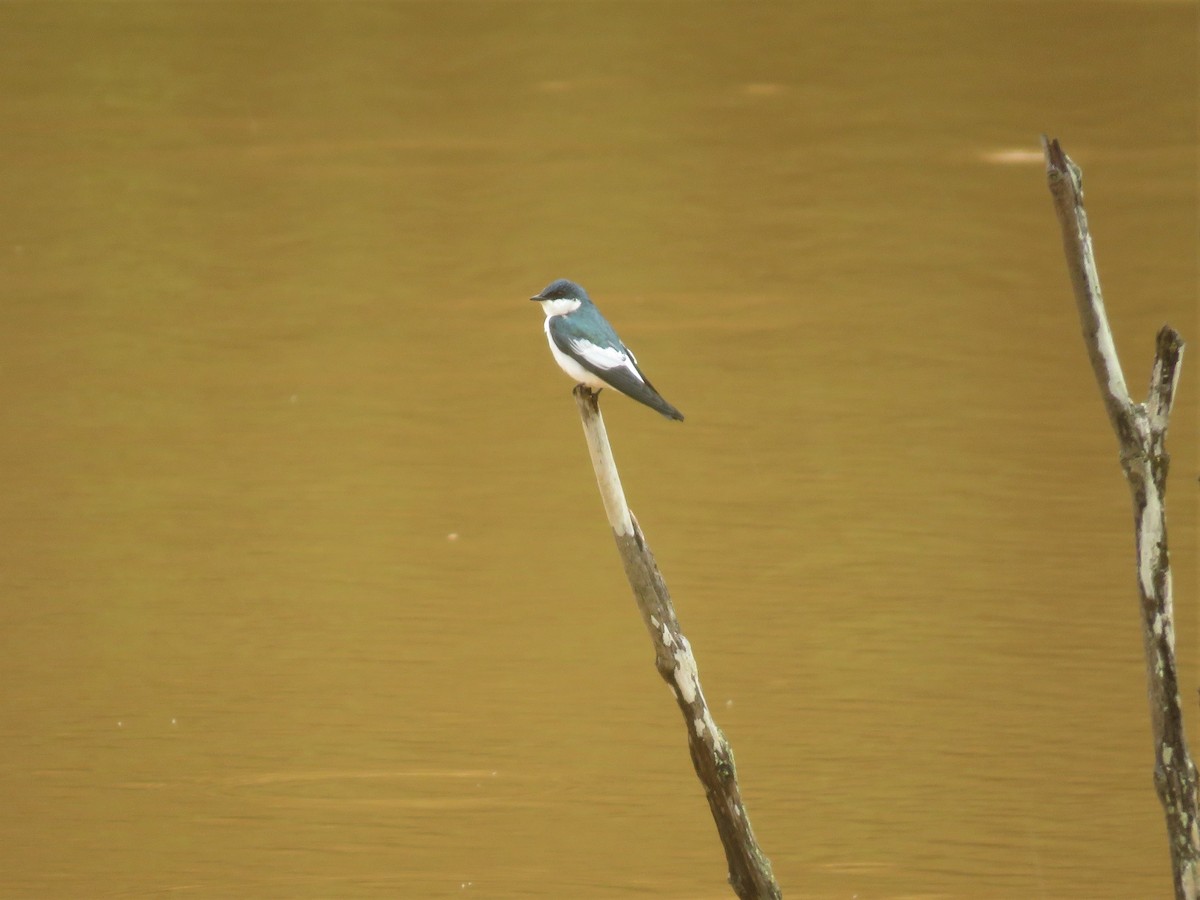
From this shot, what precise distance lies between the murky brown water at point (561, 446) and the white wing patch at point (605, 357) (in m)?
1.26

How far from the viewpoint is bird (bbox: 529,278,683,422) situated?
3.10 m

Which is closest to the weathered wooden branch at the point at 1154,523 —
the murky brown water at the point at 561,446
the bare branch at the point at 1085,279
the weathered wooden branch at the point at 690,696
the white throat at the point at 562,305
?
the bare branch at the point at 1085,279

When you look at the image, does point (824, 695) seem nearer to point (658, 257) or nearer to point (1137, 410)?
point (1137, 410)

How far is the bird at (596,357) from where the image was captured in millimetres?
3104

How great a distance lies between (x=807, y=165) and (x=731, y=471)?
3.19 metres

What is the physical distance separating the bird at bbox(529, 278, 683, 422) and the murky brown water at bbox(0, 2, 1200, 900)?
48.3 inches

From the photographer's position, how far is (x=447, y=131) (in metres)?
9.30

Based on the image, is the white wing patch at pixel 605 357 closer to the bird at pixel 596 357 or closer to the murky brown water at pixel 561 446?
the bird at pixel 596 357

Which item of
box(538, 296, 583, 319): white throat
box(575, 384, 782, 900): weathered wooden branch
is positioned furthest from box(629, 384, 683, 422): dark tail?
box(538, 296, 583, 319): white throat

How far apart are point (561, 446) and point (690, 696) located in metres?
3.25

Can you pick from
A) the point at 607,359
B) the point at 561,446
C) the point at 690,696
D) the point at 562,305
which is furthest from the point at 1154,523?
the point at 561,446

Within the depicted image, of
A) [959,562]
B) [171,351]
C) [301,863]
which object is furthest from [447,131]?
[301,863]

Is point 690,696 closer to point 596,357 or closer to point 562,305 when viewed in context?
point 596,357

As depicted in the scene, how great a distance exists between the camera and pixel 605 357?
10.3 ft
